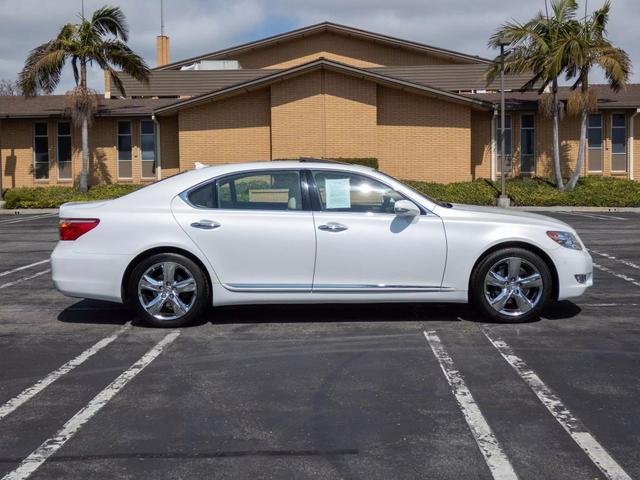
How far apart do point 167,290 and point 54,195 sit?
944 inches

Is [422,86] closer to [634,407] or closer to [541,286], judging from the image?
[541,286]

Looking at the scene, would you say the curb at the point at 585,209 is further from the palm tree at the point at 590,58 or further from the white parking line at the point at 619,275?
the white parking line at the point at 619,275

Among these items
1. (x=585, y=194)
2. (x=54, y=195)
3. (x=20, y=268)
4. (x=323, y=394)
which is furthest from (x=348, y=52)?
(x=323, y=394)

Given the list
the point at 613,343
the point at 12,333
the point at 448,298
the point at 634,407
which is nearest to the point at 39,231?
the point at 12,333

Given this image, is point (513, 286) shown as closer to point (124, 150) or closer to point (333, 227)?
point (333, 227)

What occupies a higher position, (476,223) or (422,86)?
(422,86)

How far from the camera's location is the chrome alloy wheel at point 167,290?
7621mm

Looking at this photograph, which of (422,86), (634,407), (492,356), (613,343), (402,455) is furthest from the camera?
(422,86)

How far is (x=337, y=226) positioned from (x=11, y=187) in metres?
28.8

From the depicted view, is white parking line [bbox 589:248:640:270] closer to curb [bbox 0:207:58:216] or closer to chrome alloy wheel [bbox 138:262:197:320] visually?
chrome alloy wheel [bbox 138:262:197:320]

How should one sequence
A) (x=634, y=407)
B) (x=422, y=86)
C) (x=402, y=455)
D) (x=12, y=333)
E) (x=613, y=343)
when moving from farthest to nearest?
(x=422, y=86) → (x=12, y=333) → (x=613, y=343) → (x=634, y=407) → (x=402, y=455)

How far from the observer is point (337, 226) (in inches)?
299

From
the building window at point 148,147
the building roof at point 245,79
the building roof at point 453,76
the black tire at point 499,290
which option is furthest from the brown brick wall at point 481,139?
the black tire at point 499,290

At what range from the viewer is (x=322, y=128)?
30312 mm
